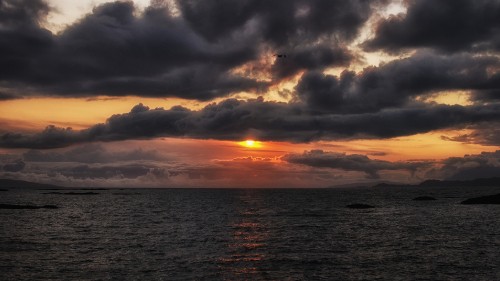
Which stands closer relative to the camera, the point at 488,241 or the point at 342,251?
the point at 342,251

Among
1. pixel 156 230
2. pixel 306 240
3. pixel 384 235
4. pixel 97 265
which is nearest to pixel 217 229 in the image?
pixel 156 230

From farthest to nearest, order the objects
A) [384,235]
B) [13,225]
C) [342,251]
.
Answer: [13,225] → [384,235] → [342,251]

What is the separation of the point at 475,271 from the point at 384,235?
93.4ft

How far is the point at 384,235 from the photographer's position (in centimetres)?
6956

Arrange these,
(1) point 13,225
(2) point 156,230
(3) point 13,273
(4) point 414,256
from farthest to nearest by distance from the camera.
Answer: (1) point 13,225
(2) point 156,230
(4) point 414,256
(3) point 13,273

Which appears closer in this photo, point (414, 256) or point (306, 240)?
point (414, 256)

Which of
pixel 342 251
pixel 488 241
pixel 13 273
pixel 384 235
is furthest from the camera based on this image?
pixel 384 235

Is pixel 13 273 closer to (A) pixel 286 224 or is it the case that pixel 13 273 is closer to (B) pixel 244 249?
(B) pixel 244 249

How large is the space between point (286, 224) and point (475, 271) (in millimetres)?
48179

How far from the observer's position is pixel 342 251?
53562mm

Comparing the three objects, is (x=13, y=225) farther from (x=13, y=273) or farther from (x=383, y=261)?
(x=383, y=261)

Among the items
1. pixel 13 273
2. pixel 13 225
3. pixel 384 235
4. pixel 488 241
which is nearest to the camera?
pixel 13 273

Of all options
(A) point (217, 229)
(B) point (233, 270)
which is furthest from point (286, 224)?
(B) point (233, 270)

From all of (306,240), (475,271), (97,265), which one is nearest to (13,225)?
(97,265)
